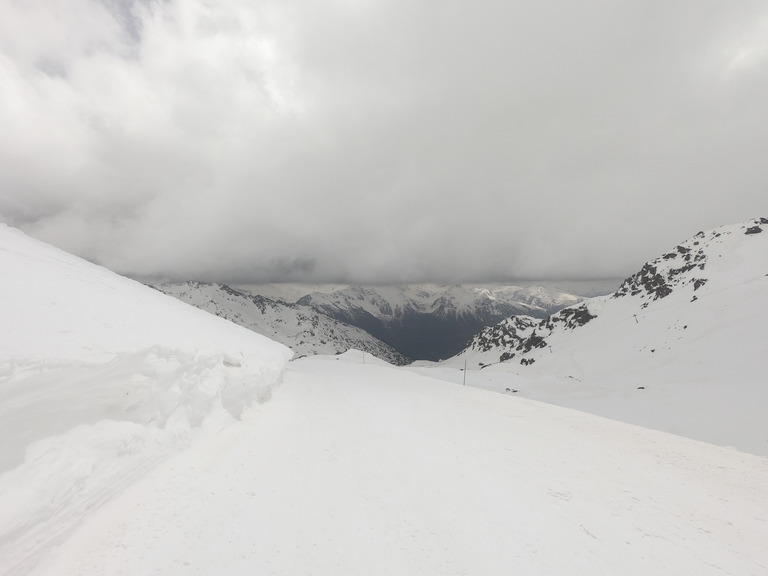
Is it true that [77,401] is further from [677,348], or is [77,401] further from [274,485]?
[677,348]

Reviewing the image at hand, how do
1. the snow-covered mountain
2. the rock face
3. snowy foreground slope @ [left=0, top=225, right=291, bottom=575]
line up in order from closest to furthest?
snowy foreground slope @ [left=0, top=225, right=291, bottom=575]
the snow-covered mountain
the rock face

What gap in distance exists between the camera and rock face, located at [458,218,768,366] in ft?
361

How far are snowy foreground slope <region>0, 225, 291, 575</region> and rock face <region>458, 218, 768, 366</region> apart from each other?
115 meters

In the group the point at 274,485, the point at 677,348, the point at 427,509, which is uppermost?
the point at 677,348

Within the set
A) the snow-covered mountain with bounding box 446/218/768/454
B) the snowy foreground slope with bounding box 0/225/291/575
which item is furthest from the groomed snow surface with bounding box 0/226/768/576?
the snow-covered mountain with bounding box 446/218/768/454

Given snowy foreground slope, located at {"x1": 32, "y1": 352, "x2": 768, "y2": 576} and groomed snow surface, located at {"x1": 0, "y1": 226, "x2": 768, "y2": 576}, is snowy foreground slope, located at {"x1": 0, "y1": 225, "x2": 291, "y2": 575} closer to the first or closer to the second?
groomed snow surface, located at {"x1": 0, "y1": 226, "x2": 768, "y2": 576}

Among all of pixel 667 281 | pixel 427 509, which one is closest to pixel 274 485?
pixel 427 509

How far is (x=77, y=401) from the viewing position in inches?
201

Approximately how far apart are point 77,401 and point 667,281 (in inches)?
6346

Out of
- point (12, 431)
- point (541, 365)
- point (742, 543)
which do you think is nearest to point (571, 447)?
point (742, 543)

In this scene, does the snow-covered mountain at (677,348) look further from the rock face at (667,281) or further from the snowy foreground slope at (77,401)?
the snowy foreground slope at (77,401)

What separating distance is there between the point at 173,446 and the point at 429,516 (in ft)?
16.8

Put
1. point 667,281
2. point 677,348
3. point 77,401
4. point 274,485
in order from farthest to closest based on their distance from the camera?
point 667,281 < point 677,348 < point 274,485 < point 77,401

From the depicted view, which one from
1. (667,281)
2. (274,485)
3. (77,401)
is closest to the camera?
(77,401)
